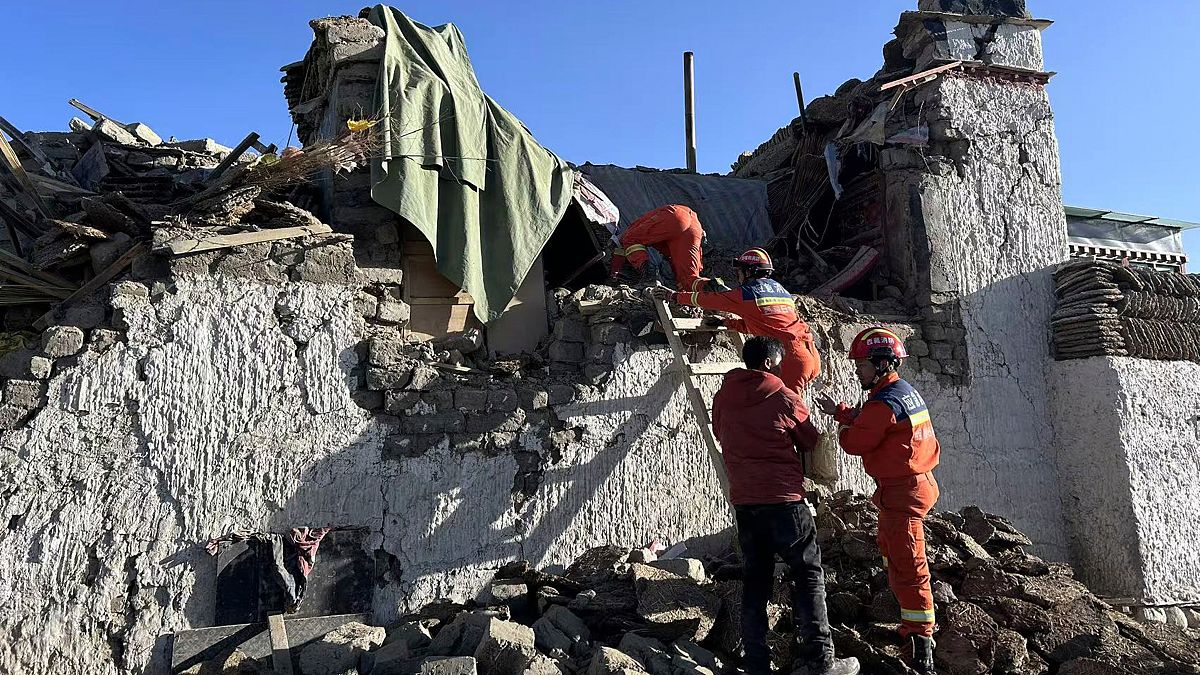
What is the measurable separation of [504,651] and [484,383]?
78.5 inches

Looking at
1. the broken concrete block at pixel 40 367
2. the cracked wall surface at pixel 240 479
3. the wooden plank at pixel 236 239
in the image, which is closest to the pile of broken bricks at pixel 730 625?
the cracked wall surface at pixel 240 479

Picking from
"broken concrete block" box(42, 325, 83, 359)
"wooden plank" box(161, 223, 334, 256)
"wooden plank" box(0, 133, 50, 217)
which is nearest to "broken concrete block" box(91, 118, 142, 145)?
"wooden plank" box(0, 133, 50, 217)

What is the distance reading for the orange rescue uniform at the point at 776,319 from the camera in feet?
18.4

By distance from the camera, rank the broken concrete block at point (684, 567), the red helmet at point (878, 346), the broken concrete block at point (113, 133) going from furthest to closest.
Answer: the broken concrete block at point (113, 133), the broken concrete block at point (684, 567), the red helmet at point (878, 346)

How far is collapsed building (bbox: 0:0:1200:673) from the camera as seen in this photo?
4.91 m

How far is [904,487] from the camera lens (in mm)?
4512

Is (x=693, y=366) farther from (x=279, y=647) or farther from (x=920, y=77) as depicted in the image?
(x=920, y=77)

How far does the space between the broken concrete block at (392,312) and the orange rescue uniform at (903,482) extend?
2.85m

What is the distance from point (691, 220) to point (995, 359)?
278cm

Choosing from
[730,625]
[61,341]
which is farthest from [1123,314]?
[61,341]

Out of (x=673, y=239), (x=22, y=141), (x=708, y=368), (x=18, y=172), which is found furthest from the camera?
(x=22, y=141)

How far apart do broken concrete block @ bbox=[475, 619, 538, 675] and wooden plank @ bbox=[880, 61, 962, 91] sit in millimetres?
5642

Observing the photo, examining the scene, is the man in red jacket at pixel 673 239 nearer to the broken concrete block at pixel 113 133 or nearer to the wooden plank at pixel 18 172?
the wooden plank at pixel 18 172

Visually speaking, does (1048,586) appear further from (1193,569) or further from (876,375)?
(1193,569)
